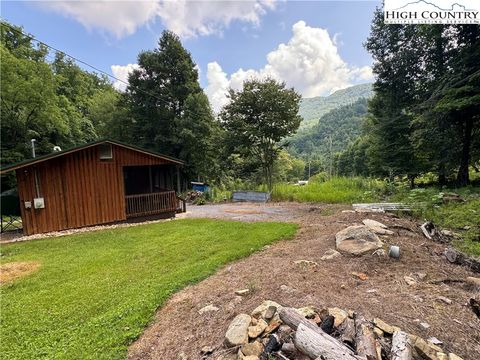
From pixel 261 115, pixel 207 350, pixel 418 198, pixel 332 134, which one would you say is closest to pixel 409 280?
pixel 207 350

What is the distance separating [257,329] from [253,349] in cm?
28

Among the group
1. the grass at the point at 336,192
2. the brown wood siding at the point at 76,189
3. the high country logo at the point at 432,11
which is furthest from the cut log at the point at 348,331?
the high country logo at the point at 432,11

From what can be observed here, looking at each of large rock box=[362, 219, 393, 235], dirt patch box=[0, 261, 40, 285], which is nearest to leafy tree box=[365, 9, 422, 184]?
large rock box=[362, 219, 393, 235]

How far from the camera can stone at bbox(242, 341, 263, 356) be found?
7.85ft

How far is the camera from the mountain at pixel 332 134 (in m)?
76.3

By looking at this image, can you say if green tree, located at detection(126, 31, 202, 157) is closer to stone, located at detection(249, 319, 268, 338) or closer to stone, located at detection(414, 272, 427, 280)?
stone, located at detection(414, 272, 427, 280)

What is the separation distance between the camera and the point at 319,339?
2.22m

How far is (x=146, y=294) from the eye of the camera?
4.34 m

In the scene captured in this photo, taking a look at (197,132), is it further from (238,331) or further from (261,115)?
(238,331)

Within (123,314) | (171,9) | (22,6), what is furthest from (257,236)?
(22,6)

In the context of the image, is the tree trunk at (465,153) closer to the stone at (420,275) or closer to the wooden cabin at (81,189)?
the stone at (420,275)

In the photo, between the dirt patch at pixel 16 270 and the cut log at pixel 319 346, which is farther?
the dirt patch at pixel 16 270

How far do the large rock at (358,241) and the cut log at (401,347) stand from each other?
2.38 metres

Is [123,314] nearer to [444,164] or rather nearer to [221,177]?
[444,164]
